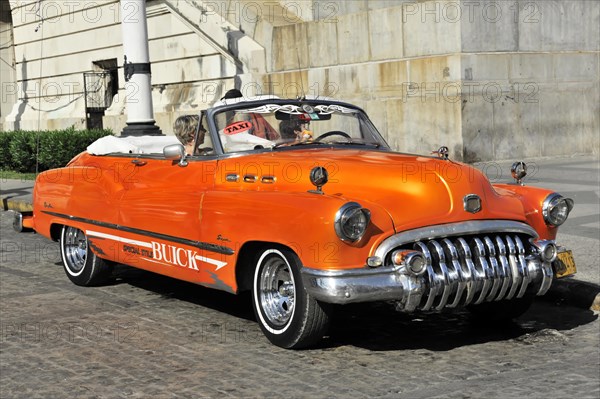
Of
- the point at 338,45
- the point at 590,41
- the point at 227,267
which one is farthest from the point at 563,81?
the point at 227,267

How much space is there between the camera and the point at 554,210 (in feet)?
22.9

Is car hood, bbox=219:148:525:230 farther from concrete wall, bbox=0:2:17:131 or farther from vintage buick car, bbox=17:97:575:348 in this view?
concrete wall, bbox=0:2:17:131

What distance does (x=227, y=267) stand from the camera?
6.94 meters

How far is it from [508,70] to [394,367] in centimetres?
1332

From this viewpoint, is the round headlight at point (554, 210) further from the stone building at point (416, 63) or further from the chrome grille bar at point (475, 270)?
the stone building at point (416, 63)

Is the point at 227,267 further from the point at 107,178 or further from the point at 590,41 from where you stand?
the point at 590,41

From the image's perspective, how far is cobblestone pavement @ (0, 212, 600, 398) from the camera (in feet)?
18.5

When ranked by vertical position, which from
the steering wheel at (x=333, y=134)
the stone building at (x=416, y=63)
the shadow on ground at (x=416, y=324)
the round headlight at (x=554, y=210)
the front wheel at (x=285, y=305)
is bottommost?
the shadow on ground at (x=416, y=324)

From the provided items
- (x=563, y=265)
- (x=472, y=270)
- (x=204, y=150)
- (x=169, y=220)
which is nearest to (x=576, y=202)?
(x=563, y=265)

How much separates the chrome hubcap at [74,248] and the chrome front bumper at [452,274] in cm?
365

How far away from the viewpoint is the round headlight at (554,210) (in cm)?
696

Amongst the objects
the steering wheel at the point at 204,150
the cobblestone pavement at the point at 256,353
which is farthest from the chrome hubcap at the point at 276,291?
the steering wheel at the point at 204,150

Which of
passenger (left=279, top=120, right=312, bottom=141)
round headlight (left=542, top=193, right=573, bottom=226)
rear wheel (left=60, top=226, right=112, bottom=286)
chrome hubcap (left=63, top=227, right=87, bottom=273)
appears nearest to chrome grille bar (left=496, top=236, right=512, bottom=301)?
round headlight (left=542, top=193, right=573, bottom=226)

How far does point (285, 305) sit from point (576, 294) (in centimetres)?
257
